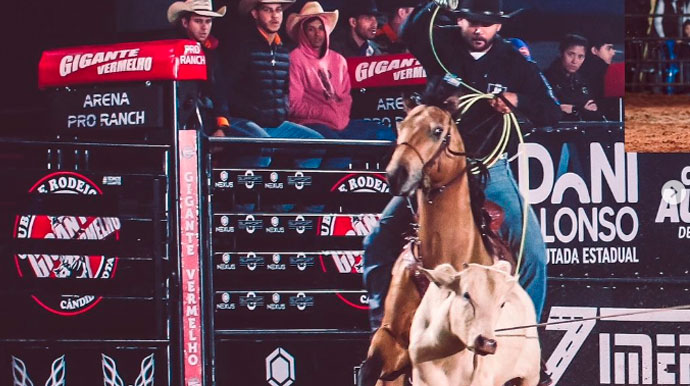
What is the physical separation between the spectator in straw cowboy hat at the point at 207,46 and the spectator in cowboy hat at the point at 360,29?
548 mm

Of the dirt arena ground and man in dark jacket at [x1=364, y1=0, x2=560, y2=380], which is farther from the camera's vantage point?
the dirt arena ground

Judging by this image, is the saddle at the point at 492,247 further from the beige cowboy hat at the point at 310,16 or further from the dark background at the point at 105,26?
the beige cowboy hat at the point at 310,16

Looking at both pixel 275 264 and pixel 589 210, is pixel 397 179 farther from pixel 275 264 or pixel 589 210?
pixel 589 210

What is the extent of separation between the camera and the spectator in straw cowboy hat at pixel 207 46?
187 inches

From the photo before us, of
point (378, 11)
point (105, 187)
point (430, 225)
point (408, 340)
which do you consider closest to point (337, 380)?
point (408, 340)

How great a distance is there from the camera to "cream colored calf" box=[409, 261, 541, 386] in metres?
4.69

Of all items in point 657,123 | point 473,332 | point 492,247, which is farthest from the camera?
point 657,123

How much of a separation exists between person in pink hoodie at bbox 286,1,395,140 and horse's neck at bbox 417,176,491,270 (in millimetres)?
359

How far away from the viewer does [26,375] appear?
488 centimetres

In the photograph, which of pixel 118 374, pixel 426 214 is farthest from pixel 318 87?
pixel 118 374

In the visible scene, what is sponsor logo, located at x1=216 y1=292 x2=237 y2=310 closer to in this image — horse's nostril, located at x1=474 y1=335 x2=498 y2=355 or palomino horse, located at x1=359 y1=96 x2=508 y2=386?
palomino horse, located at x1=359 y1=96 x2=508 y2=386

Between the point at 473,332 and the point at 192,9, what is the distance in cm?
185

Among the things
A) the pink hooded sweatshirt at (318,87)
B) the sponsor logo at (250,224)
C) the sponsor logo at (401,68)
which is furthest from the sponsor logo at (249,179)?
the sponsor logo at (401,68)

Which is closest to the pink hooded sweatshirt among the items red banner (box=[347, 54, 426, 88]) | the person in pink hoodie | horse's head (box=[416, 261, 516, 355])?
the person in pink hoodie
